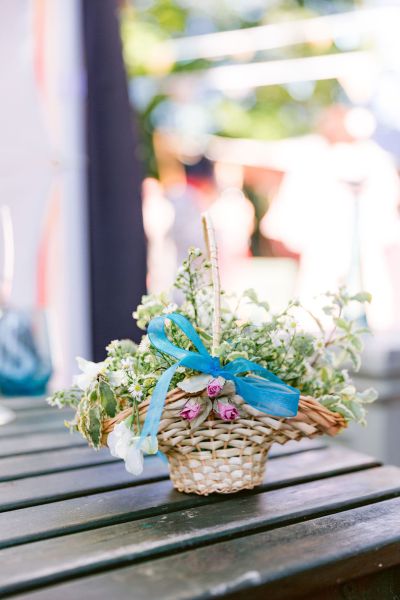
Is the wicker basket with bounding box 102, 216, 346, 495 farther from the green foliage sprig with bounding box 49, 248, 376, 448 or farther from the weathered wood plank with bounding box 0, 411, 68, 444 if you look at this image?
the weathered wood plank with bounding box 0, 411, 68, 444

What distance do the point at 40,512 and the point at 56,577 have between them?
0.19 metres

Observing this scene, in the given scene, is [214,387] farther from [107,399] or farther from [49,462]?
[49,462]

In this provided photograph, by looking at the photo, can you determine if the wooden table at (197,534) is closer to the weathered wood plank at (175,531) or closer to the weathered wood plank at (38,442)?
the weathered wood plank at (175,531)

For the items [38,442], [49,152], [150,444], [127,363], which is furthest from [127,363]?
[49,152]

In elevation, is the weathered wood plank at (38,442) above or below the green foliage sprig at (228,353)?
below

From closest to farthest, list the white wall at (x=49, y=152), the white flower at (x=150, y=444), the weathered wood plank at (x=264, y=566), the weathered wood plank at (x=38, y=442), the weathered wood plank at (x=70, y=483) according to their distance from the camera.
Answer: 1. the weathered wood plank at (x=264, y=566)
2. the white flower at (x=150, y=444)
3. the weathered wood plank at (x=70, y=483)
4. the weathered wood plank at (x=38, y=442)
5. the white wall at (x=49, y=152)

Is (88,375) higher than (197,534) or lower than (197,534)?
higher

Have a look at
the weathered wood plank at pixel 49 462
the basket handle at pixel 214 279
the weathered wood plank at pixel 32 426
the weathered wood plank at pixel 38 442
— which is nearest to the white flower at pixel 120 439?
the basket handle at pixel 214 279

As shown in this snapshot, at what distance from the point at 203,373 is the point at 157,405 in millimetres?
66

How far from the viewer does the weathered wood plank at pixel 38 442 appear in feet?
3.65

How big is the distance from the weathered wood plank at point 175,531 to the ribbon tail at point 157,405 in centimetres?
10

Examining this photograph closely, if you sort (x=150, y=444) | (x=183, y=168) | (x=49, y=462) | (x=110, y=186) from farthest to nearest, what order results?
1. (x=183, y=168)
2. (x=110, y=186)
3. (x=49, y=462)
4. (x=150, y=444)

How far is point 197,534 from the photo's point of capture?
0.70 meters

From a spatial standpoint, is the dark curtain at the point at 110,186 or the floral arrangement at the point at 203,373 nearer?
the floral arrangement at the point at 203,373
